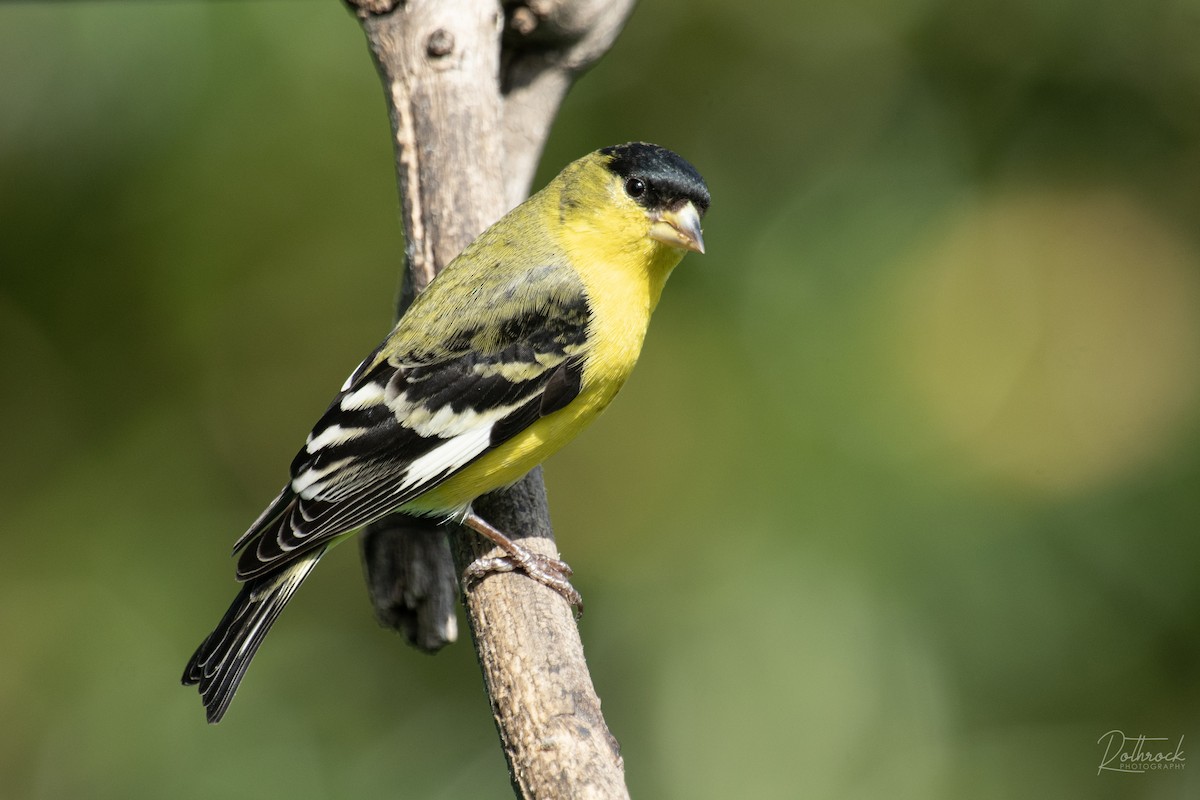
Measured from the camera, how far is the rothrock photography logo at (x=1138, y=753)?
3223 mm

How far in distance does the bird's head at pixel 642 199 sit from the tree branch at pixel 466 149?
32cm

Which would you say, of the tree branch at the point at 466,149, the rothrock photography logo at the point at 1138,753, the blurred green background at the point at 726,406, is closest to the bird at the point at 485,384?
the tree branch at the point at 466,149

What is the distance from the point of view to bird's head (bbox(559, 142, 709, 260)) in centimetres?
284

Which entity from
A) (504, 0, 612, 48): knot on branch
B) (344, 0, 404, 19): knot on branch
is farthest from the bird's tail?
(504, 0, 612, 48): knot on branch

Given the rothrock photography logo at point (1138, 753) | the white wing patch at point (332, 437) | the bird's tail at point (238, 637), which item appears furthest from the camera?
the rothrock photography logo at point (1138, 753)

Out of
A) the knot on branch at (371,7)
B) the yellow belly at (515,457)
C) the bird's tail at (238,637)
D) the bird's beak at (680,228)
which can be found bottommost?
the bird's tail at (238,637)

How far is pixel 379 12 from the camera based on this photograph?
308cm

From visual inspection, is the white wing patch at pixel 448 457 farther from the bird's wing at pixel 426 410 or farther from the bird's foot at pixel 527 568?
the bird's foot at pixel 527 568

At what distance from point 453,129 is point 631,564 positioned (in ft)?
4.61

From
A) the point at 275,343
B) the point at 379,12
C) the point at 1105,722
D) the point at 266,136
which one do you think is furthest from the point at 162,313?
the point at 1105,722

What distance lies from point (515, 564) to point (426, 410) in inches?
16.0

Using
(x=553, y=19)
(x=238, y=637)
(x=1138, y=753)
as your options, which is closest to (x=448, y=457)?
(x=238, y=637)

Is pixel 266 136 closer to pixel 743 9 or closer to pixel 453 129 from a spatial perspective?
pixel 453 129

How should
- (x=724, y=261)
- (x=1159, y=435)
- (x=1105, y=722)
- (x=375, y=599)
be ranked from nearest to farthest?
1. (x=375, y=599)
2. (x=1105, y=722)
3. (x=1159, y=435)
4. (x=724, y=261)
